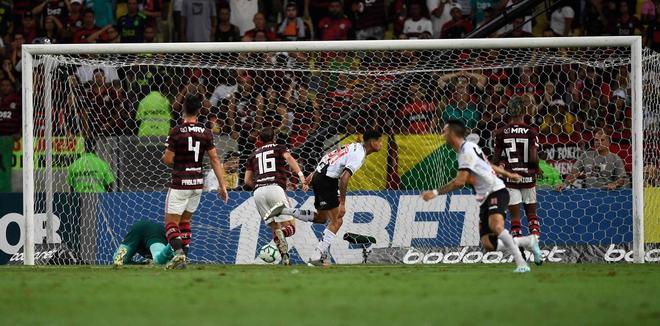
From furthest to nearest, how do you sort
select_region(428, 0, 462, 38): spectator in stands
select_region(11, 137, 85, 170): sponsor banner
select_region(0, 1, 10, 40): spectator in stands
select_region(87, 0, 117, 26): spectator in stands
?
select_region(0, 1, 10, 40): spectator in stands
select_region(87, 0, 117, 26): spectator in stands
select_region(428, 0, 462, 38): spectator in stands
select_region(11, 137, 85, 170): sponsor banner

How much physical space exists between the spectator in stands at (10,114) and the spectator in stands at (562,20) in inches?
416

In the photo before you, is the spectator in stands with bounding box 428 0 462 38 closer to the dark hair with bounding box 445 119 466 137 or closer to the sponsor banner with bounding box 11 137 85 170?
the sponsor banner with bounding box 11 137 85 170

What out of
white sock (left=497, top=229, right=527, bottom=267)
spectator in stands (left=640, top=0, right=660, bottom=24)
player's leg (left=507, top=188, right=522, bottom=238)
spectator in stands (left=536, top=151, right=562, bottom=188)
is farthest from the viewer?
spectator in stands (left=640, top=0, right=660, bottom=24)

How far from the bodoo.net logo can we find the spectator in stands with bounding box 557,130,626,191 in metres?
7.87

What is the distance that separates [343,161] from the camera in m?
16.9

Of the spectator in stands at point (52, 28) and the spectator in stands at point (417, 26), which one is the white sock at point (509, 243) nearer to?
the spectator in stands at point (417, 26)

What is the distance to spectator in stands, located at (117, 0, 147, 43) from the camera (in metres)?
23.7

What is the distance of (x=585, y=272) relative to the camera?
13.8 metres

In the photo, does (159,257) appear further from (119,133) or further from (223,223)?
(119,133)

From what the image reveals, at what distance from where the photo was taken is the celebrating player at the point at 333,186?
16500mm

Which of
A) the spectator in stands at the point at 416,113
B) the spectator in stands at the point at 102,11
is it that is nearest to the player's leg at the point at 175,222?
the spectator in stands at the point at 416,113

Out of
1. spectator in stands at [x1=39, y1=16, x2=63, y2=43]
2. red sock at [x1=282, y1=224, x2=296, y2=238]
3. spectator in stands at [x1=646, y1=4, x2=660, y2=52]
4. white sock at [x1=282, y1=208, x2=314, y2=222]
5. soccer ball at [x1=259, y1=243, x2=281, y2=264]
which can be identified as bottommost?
soccer ball at [x1=259, y1=243, x2=281, y2=264]

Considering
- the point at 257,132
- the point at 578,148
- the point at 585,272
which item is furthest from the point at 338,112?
the point at 585,272

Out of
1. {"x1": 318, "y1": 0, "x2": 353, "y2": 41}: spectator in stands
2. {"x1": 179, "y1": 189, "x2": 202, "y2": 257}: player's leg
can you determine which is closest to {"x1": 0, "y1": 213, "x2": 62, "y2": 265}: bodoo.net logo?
{"x1": 179, "y1": 189, "x2": 202, "y2": 257}: player's leg
